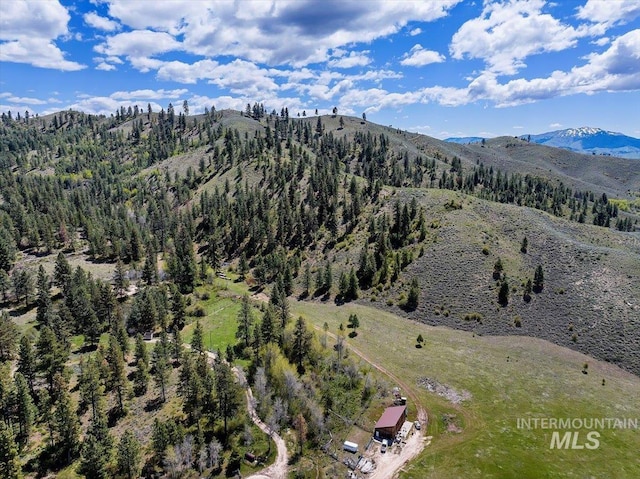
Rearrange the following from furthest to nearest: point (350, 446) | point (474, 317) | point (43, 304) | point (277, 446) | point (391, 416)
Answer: point (474, 317) < point (43, 304) < point (391, 416) < point (277, 446) < point (350, 446)

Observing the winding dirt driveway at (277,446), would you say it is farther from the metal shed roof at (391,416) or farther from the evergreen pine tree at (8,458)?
the evergreen pine tree at (8,458)

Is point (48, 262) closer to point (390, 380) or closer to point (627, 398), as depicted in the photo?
point (390, 380)

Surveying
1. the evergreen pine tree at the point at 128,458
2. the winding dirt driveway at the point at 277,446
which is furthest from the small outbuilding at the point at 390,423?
the evergreen pine tree at the point at 128,458

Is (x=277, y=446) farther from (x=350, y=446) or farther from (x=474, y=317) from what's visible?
(x=474, y=317)

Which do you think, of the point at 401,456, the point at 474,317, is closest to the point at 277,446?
the point at 401,456

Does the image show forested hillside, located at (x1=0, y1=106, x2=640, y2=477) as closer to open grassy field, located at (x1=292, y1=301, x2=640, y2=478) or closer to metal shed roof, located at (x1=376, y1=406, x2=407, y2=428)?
metal shed roof, located at (x1=376, y1=406, x2=407, y2=428)

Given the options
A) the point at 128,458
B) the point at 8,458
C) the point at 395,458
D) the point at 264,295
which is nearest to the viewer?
the point at 8,458

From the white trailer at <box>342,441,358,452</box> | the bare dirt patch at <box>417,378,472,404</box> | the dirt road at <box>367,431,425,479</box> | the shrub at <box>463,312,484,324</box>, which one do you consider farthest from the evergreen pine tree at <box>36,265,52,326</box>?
the shrub at <box>463,312,484,324</box>
